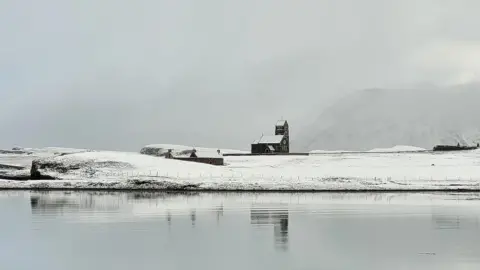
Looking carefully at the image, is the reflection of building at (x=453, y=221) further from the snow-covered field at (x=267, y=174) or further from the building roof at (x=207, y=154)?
the building roof at (x=207, y=154)

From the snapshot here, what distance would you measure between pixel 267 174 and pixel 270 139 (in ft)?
170

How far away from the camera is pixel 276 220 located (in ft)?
109

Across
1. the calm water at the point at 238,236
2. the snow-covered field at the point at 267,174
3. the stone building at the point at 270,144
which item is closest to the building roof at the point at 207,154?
the snow-covered field at the point at 267,174

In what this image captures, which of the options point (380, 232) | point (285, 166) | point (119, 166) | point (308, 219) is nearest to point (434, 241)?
point (380, 232)

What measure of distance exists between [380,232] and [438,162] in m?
62.0

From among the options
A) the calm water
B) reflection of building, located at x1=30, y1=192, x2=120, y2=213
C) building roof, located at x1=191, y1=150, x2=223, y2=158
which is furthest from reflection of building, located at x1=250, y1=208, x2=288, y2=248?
building roof, located at x1=191, y1=150, x2=223, y2=158

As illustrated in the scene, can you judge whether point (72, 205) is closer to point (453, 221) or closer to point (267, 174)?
point (453, 221)

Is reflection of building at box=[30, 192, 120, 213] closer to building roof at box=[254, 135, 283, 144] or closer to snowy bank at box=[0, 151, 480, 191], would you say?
snowy bank at box=[0, 151, 480, 191]

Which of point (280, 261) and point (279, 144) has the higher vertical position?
point (279, 144)

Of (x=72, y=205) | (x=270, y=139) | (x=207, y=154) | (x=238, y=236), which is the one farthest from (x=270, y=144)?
(x=238, y=236)

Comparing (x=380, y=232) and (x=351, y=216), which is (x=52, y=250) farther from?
(x=351, y=216)

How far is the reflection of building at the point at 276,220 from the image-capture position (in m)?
25.9

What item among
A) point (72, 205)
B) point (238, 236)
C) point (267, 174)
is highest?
point (267, 174)

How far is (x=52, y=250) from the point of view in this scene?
901 inches
